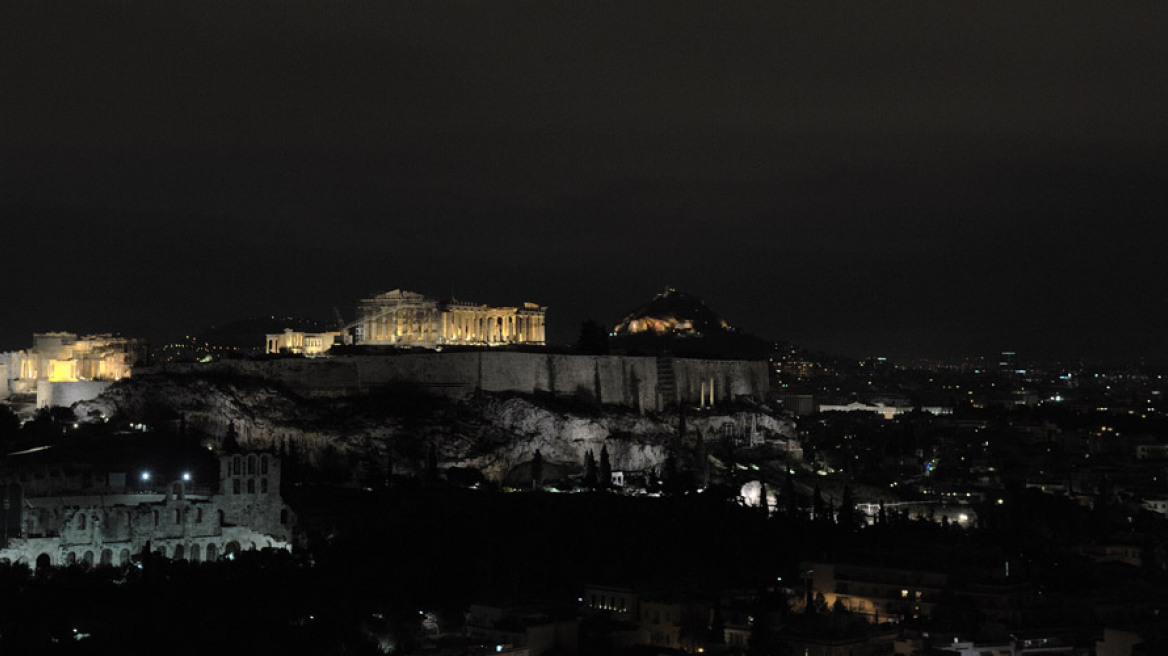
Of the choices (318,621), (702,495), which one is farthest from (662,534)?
(318,621)

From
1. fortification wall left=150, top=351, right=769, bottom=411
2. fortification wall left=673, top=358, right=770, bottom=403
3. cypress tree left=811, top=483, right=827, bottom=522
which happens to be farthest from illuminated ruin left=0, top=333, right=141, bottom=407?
cypress tree left=811, top=483, right=827, bottom=522

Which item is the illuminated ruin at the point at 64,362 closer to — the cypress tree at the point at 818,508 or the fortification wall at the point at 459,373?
the fortification wall at the point at 459,373

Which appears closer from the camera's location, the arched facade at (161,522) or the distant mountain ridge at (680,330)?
the arched facade at (161,522)

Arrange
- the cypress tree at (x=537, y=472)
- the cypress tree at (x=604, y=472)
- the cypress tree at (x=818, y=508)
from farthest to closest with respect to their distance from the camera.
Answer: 1. the cypress tree at (x=537, y=472)
2. the cypress tree at (x=818, y=508)
3. the cypress tree at (x=604, y=472)

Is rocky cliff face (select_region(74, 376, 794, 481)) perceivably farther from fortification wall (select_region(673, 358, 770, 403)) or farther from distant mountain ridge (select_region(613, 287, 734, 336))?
distant mountain ridge (select_region(613, 287, 734, 336))

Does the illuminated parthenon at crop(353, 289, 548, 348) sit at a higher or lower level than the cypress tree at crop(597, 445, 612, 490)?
higher

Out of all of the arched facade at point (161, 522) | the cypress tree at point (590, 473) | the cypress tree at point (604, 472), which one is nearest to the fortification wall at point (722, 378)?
the cypress tree at point (604, 472)

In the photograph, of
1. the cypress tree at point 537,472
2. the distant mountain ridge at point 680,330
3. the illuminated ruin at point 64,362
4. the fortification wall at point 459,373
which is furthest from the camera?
the distant mountain ridge at point 680,330

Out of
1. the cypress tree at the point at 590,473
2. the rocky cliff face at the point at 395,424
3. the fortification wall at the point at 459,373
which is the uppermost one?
the fortification wall at the point at 459,373
